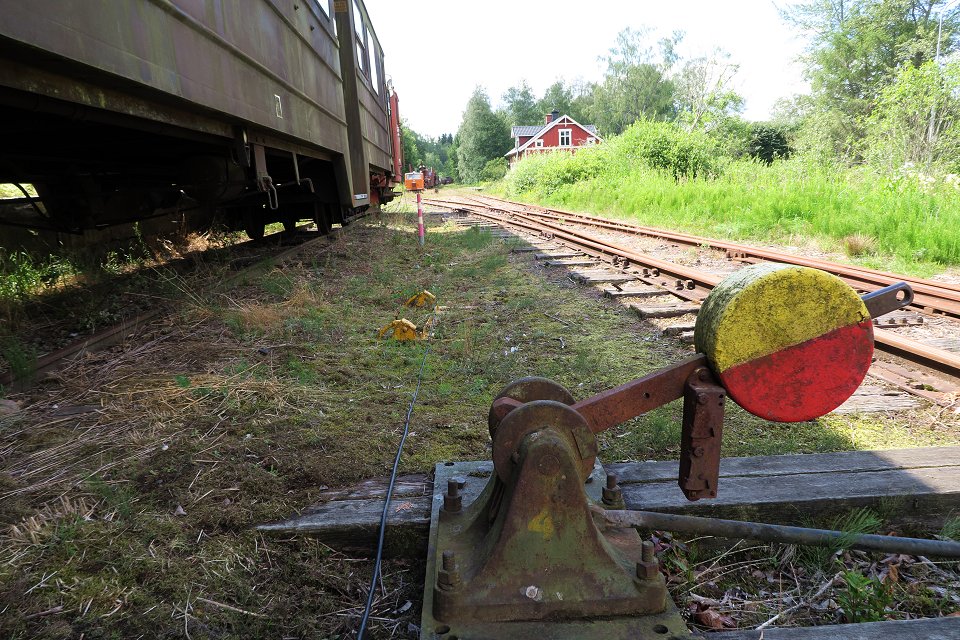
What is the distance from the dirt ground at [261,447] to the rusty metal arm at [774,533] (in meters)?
0.25

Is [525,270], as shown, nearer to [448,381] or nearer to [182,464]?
[448,381]

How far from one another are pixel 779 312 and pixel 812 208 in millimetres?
9529

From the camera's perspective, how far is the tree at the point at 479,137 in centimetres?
6981

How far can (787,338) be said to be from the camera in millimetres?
1228

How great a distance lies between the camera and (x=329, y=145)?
6.17 m

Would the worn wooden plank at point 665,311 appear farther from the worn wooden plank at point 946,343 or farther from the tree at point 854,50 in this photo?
the tree at point 854,50

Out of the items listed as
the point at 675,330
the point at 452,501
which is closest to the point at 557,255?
the point at 675,330

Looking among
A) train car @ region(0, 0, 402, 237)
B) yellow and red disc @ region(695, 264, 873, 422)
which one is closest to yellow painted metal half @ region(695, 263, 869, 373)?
yellow and red disc @ region(695, 264, 873, 422)

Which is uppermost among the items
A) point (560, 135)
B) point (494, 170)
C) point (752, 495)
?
point (560, 135)

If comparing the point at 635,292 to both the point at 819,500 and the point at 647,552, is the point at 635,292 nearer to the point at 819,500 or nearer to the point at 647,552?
the point at 819,500

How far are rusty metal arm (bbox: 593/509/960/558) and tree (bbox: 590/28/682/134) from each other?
62.2 meters

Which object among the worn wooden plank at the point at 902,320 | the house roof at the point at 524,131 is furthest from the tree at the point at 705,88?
the worn wooden plank at the point at 902,320

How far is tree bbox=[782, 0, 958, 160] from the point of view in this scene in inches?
1320

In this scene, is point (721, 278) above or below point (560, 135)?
below
